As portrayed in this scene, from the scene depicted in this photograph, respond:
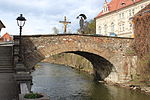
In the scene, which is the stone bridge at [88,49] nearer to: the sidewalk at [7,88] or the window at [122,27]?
the sidewalk at [7,88]

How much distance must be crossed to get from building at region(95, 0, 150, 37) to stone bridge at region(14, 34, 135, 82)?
1690 centimetres

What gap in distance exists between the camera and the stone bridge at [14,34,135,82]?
55.0 feet

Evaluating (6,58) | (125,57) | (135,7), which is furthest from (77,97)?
(135,7)

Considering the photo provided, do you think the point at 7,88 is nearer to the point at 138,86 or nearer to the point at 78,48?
the point at 78,48

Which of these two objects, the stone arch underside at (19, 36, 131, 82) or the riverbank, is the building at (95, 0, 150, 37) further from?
the riverbank

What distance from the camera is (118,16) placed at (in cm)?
4141

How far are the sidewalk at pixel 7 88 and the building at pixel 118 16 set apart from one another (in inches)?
1180

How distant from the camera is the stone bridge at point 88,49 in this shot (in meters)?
16.8

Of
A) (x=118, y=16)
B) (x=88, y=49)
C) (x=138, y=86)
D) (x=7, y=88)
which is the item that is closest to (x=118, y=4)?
(x=118, y=16)

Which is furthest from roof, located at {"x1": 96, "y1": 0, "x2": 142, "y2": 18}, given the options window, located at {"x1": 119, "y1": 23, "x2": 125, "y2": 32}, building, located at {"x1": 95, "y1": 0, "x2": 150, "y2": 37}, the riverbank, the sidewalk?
the sidewalk

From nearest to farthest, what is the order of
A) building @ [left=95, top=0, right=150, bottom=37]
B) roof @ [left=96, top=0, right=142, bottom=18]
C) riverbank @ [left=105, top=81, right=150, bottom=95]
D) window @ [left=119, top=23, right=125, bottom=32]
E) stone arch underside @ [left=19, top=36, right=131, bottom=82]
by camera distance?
stone arch underside @ [left=19, top=36, right=131, bottom=82]
riverbank @ [left=105, top=81, right=150, bottom=95]
building @ [left=95, top=0, right=150, bottom=37]
roof @ [left=96, top=0, right=142, bottom=18]
window @ [left=119, top=23, right=125, bottom=32]

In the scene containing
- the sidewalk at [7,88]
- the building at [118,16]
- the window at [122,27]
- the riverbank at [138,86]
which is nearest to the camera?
the sidewalk at [7,88]

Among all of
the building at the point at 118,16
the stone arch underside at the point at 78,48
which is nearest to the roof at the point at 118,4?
the building at the point at 118,16

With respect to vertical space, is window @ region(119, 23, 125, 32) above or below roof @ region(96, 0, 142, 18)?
below
